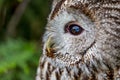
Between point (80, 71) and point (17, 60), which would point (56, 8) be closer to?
point (80, 71)

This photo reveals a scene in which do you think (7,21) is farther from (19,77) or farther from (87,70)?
(87,70)

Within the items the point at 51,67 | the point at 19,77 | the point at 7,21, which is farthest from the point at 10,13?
the point at 51,67

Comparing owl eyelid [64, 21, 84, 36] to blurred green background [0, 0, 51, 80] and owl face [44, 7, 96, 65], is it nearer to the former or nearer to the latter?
owl face [44, 7, 96, 65]

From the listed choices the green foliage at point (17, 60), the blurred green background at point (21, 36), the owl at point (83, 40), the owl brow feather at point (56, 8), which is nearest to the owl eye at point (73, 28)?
the owl at point (83, 40)

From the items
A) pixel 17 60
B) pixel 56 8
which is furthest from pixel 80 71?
pixel 17 60

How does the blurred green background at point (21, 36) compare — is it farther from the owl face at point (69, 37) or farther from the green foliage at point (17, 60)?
the owl face at point (69, 37)

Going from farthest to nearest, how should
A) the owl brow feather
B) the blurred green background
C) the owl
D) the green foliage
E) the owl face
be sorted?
the blurred green background, the green foliage, the owl brow feather, the owl face, the owl

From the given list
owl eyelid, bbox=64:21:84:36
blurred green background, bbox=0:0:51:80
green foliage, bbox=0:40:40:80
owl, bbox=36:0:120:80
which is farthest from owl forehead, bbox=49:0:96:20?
green foliage, bbox=0:40:40:80
